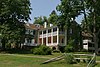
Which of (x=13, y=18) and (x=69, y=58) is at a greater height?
(x=13, y=18)

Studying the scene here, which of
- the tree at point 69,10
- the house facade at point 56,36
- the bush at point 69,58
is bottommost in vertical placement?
the bush at point 69,58

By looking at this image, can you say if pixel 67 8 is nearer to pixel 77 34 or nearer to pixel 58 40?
pixel 77 34

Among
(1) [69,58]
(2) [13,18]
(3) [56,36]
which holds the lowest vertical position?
(1) [69,58]

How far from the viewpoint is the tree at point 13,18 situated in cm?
5344

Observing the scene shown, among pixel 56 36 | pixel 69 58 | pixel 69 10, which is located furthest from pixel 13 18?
pixel 69 58

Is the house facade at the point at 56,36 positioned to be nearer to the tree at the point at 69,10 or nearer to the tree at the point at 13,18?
the tree at the point at 69,10

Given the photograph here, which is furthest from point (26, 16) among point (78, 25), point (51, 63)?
point (51, 63)

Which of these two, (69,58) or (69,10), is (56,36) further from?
(69,58)

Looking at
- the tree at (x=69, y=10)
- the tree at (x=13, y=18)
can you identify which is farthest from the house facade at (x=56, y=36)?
the tree at (x=13, y=18)

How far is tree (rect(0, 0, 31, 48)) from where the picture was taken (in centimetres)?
5344

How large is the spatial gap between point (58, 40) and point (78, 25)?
18.1m

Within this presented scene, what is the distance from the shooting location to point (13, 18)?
5775cm

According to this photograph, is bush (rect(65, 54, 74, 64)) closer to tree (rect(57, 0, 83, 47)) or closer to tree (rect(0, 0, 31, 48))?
tree (rect(0, 0, 31, 48))

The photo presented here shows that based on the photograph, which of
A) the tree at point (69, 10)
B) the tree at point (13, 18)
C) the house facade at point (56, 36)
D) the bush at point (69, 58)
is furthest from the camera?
the house facade at point (56, 36)
